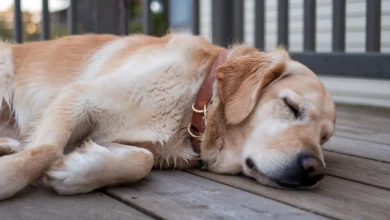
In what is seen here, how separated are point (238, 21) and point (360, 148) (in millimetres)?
2442

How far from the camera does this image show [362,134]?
320cm

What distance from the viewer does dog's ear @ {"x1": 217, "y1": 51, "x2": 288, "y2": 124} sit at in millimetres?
2207

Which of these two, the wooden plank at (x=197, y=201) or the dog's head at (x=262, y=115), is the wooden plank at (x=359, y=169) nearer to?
the dog's head at (x=262, y=115)

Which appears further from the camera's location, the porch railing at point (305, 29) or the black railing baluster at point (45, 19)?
the black railing baluster at point (45, 19)

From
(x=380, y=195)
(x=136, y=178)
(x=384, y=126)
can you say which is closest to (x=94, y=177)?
(x=136, y=178)

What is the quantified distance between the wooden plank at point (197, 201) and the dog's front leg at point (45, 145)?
275 millimetres

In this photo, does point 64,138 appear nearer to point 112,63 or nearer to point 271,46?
point 112,63

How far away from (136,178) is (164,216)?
0.38 metres

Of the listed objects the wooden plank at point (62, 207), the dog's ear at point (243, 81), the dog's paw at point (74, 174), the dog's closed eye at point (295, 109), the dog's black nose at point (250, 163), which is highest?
the dog's ear at point (243, 81)

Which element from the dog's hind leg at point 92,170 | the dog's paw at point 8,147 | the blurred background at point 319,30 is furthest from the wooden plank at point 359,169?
the blurred background at point 319,30

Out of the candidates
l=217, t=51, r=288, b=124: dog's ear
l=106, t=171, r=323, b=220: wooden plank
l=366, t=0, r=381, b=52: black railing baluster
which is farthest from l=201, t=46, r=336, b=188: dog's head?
l=366, t=0, r=381, b=52: black railing baluster

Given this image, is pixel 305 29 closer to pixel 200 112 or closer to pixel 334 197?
pixel 200 112

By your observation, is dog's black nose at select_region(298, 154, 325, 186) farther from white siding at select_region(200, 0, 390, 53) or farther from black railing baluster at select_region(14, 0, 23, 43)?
white siding at select_region(200, 0, 390, 53)

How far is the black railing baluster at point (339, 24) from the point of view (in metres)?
4.05
